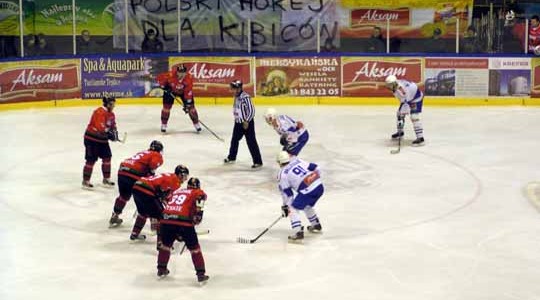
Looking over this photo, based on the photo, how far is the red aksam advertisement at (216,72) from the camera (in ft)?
74.8

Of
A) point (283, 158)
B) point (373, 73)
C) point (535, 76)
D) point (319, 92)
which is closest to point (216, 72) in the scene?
point (319, 92)

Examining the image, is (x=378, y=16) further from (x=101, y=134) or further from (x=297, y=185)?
(x=297, y=185)

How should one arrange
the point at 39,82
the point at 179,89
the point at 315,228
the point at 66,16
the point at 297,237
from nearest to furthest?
the point at 297,237 → the point at 315,228 → the point at 179,89 → the point at 39,82 → the point at 66,16

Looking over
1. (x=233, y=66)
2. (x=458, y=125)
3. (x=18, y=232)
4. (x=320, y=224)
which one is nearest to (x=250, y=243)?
(x=320, y=224)

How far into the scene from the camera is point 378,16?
2345 centimetres

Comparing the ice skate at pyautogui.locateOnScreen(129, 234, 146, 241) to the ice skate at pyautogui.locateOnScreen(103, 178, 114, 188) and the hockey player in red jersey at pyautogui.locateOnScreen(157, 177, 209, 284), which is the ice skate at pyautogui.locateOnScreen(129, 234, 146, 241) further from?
the ice skate at pyautogui.locateOnScreen(103, 178, 114, 188)

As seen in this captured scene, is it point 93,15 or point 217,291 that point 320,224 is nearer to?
point 217,291

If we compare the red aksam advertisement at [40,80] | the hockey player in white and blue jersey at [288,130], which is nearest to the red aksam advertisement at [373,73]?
the red aksam advertisement at [40,80]

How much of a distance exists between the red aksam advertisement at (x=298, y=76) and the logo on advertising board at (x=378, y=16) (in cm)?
124

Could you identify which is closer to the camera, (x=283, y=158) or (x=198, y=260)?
(x=198, y=260)

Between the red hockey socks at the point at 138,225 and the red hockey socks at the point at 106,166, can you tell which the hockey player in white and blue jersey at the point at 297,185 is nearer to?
the red hockey socks at the point at 138,225

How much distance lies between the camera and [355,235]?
1230 centimetres

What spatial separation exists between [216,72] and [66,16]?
345cm

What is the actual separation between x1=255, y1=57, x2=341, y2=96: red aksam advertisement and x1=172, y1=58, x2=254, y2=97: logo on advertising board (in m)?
0.26
